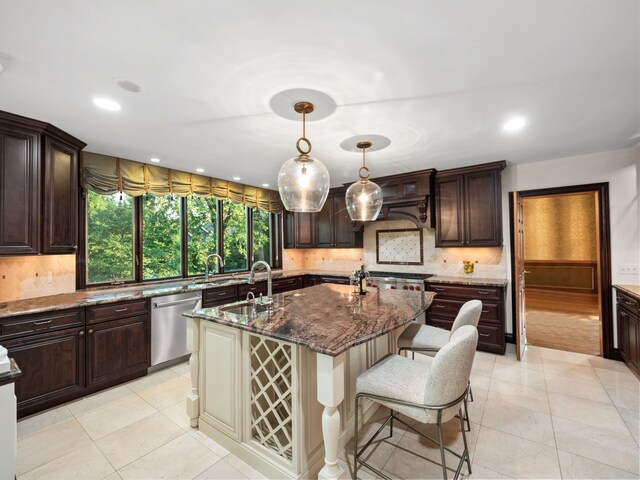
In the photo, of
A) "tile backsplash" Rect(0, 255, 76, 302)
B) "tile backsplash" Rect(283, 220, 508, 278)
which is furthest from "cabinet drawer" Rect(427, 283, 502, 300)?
"tile backsplash" Rect(0, 255, 76, 302)

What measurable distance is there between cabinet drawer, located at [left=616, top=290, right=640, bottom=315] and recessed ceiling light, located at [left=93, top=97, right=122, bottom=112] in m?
4.95

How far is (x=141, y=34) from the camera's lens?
4.88 ft

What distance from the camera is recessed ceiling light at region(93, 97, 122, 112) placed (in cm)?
215

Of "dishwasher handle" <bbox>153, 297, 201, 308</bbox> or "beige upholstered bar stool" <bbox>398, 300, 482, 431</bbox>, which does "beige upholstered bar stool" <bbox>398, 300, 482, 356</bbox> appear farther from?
"dishwasher handle" <bbox>153, 297, 201, 308</bbox>

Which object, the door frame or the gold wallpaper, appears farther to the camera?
the gold wallpaper

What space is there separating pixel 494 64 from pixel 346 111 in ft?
3.34

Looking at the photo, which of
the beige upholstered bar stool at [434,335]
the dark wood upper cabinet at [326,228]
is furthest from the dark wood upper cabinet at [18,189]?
the dark wood upper cabinet at [326,228]

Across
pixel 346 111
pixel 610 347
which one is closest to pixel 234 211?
pixel 346 111

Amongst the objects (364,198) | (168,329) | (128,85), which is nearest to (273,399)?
(364,198)

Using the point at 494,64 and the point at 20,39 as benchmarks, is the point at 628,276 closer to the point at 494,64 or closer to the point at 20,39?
the point at 494,64

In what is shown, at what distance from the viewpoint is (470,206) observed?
4086mm

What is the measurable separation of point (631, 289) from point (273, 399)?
384cm

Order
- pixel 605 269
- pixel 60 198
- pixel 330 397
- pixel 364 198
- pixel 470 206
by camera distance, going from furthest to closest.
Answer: pixel 470 206 < pixel 605 269 < pixel 60 198 < pixel 364 198 < pixel 330 397

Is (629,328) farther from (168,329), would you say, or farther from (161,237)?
(161,237)
